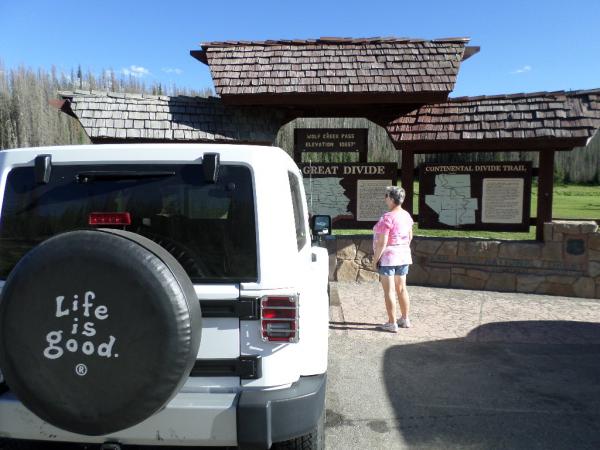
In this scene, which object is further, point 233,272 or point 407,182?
point 407,182

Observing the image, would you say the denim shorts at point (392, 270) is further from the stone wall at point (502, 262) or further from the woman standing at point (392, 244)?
the stone wall at point (502, 262)

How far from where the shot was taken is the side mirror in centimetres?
425

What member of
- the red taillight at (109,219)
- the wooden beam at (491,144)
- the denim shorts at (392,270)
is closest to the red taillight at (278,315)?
the red taillight at (109,219)

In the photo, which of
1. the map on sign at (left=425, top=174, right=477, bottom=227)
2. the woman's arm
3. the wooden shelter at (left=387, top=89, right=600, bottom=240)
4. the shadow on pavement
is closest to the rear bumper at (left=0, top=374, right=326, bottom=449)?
the shadow on pavement

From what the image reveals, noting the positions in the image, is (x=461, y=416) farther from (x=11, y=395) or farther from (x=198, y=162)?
(x=11, y=395)

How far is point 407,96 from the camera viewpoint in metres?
7.55

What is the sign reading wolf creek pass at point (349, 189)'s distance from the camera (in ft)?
27.3

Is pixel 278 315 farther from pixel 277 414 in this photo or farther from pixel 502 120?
pixel 502 120

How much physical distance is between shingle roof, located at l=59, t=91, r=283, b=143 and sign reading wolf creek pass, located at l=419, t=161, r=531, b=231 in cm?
305

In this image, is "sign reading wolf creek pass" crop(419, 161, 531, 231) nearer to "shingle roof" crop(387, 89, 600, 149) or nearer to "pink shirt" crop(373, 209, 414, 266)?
"shingle roof" crop(387, 89, 600, 149)

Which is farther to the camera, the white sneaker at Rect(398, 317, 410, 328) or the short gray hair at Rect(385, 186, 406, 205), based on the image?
the white sneaker at Rect(398, 317, 410, 328)

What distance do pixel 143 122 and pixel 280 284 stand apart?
248 inches

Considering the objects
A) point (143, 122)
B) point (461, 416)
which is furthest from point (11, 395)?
point (143, 122)

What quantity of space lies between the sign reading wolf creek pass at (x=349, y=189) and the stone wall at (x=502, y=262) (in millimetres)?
544
